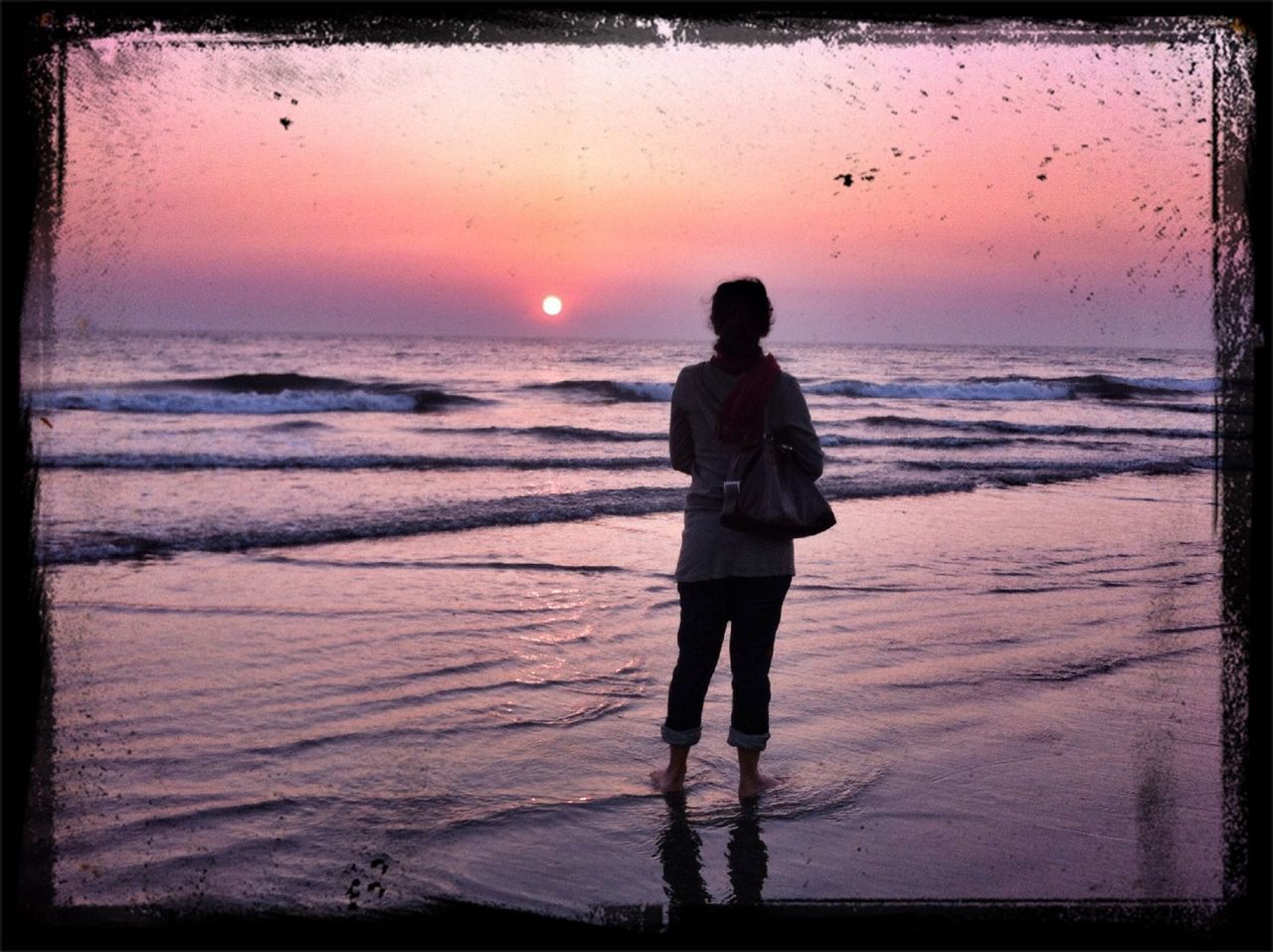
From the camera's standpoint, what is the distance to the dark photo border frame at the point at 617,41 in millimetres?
3266

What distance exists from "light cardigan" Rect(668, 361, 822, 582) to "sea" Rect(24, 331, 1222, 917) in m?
0.89

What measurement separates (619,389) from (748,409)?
28.0 m

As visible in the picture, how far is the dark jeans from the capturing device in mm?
4215

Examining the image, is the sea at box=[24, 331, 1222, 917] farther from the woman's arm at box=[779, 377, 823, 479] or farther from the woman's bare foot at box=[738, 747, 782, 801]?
the woman's arm at box=[779, 377, 823, 479]

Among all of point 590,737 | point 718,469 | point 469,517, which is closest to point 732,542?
point 718,469

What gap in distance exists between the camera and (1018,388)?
34.5m

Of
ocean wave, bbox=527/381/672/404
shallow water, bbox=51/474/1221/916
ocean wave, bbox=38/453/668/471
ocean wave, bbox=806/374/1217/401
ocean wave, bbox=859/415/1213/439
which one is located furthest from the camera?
ocean wave, bbox=806/374/1217/401

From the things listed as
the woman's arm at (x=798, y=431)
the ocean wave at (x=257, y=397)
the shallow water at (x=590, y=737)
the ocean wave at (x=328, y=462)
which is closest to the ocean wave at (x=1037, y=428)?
the ocean wave at (x=328, y=462)

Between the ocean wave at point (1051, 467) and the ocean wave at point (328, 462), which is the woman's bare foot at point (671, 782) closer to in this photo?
the ocean wave at point (328, 462)

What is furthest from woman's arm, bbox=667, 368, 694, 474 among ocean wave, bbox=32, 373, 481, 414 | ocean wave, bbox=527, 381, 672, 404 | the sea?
ocean wave, bbox=527, 381, 672, 404

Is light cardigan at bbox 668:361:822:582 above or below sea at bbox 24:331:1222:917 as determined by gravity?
above

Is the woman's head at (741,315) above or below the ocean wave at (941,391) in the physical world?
below

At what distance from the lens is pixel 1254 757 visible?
146 inches

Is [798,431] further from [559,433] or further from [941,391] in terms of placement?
[941,391]
